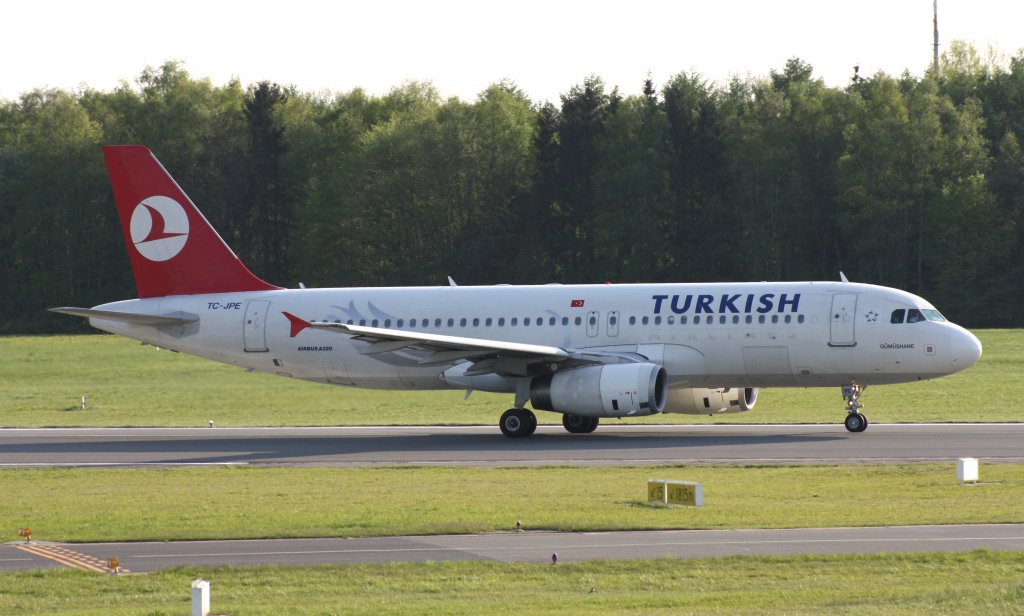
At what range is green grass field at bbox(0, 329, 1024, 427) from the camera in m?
45.3

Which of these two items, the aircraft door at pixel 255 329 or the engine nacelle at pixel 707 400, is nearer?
the engine nacelle at pixel 707 400

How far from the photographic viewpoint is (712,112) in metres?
95.2

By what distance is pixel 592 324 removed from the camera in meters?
38.7

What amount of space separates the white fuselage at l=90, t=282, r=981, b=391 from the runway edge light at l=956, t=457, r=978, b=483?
1131 centimetres

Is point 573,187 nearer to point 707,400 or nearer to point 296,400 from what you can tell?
point 296,400

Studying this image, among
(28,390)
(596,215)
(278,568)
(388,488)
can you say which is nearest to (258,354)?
(388,488)

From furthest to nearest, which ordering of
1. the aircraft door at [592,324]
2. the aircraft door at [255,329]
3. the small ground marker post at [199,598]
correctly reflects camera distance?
the aircraft door at [255,329] → the aircraft door at [592,324] → the small ground marker post at [199,598]

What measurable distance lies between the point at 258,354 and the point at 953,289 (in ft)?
179

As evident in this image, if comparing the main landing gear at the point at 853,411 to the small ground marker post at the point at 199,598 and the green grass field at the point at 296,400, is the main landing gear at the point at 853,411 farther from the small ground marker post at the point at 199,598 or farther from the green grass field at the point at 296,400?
the small ground marker post at the point at 199,598

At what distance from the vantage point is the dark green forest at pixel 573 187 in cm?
8850

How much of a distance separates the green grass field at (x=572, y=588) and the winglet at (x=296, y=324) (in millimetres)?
19562

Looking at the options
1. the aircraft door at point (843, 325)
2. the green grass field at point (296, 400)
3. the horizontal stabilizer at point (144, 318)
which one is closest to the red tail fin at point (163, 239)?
the horizontal stabilizer at point (144, 318)

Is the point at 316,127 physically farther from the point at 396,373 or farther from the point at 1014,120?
the point at 396,373

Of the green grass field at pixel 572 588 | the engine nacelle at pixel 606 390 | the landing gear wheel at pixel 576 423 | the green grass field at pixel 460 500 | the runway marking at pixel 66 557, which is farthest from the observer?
the landing gear wheel at pixel 576 423
